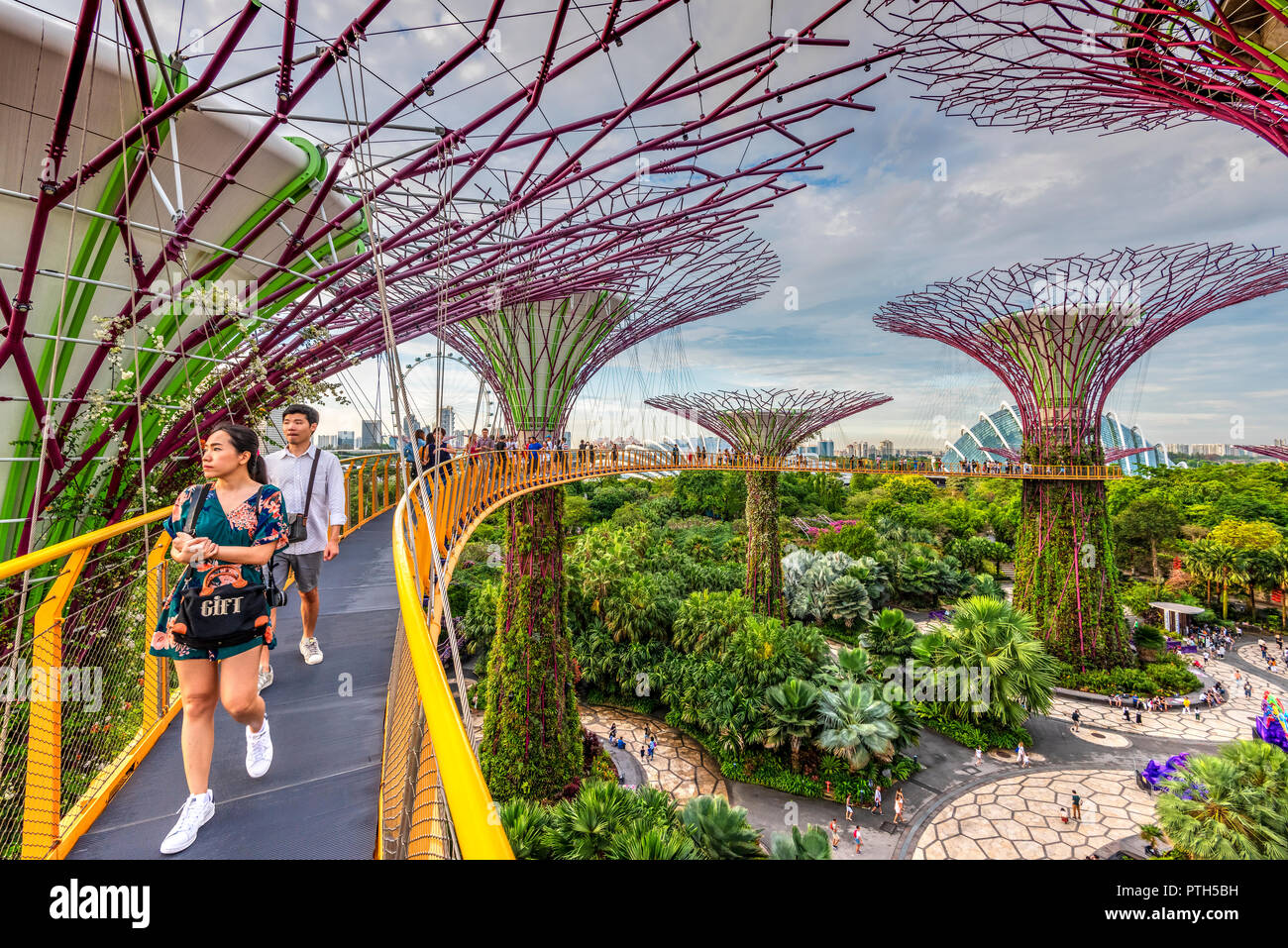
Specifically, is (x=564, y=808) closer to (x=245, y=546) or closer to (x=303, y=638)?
(x=303, y=638)

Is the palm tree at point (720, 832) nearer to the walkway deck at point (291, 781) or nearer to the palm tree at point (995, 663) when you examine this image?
the walkway deck at point (291, 781)

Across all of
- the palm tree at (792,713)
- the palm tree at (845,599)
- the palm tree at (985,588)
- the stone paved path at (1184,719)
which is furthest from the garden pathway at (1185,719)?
the palm tree at (792,713)

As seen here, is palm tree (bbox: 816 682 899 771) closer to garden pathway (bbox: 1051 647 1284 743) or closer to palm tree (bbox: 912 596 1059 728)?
palm tree (bbox: 912 596 1059 728)

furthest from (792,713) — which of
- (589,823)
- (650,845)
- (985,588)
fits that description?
(985,588)

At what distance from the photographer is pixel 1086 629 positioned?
52.6 ft

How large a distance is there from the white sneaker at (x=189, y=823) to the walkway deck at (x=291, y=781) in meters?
0.04

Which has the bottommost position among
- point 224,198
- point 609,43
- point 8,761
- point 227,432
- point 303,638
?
point 8,761

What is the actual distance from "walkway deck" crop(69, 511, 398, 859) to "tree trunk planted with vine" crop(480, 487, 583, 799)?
22.0 feet

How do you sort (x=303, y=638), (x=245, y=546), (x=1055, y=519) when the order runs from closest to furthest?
(x=245, y=546) → (x=303, y=638) → (x=1055, y=519)

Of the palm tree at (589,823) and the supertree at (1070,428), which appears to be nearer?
the palm tree at (589,823)

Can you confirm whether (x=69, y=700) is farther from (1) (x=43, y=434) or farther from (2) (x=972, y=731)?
(2) (x=972, y=731)

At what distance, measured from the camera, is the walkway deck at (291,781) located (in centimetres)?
221

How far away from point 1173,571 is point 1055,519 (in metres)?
19.2

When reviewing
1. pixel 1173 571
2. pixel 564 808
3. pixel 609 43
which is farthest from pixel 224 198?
pixel 1173 571
